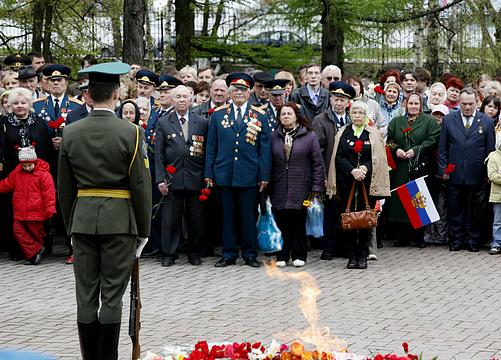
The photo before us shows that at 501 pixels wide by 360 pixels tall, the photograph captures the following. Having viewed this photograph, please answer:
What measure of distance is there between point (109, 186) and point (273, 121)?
214 inches

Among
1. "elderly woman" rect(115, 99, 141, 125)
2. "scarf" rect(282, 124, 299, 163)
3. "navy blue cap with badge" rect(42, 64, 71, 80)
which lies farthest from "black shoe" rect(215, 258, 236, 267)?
"navy blue cap with badge" rect(42, 64, 71, 80)

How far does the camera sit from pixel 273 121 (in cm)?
1216

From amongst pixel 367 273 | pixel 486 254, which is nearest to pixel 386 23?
pixel 486 254

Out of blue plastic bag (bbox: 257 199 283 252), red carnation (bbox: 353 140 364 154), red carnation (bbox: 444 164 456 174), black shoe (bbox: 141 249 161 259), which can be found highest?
red carnation (bbox: 353 140 364 154)

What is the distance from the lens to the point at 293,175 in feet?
38.5

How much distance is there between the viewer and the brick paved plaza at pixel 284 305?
8.16m

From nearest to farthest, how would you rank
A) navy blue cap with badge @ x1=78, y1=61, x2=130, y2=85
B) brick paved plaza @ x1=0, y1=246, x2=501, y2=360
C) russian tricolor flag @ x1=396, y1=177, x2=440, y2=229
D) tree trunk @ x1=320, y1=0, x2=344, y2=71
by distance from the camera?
navy blue cap with badge @ x1=78, y1=61, x2=130, y2=85 → brick paved plaza @ x1=0, y1=246, x2=501, y2=360 → russian tricolor flag @ x1=396, y1=177, x2=440, y2=229 → tree trunk @ x1=320, y1=0, x2=344, y2=71

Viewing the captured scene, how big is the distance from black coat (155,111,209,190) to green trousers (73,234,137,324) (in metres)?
4.89

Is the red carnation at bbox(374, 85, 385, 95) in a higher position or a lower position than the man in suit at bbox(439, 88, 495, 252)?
higher

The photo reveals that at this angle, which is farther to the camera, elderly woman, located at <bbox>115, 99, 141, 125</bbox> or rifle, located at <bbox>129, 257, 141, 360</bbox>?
elderly woman, located at <bbox>115, 99, 141, 125</bbox>

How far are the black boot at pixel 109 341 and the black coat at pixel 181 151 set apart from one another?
4.96 m

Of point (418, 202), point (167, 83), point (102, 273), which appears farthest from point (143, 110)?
point (102, 273)

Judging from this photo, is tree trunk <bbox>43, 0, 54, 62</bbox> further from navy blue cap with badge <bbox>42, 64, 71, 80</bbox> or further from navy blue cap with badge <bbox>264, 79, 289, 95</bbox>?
navy blue cap with badge <bbox>264, 79, 289, 95</bbox>

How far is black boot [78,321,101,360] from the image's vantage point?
22.8ft
